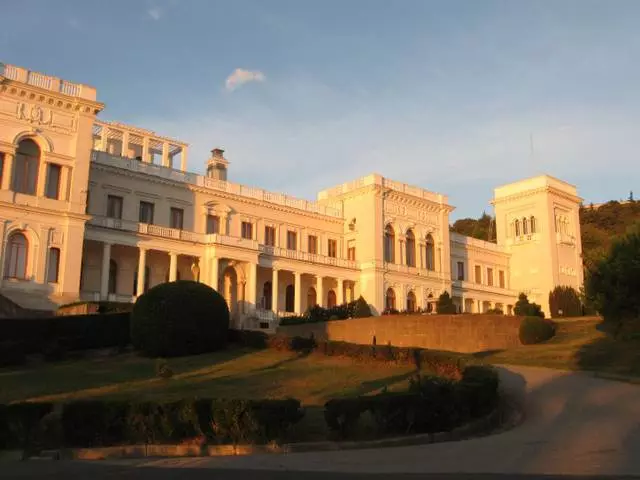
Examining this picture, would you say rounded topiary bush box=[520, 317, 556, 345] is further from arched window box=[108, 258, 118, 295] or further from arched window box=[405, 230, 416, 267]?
arched window box=[108, 258, 118, 295]

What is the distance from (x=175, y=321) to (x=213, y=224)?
23.9 metres

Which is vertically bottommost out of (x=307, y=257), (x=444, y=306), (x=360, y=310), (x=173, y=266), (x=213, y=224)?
(x=360, y=310)

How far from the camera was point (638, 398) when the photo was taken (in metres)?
18.1

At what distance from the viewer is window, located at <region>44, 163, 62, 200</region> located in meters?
39.7

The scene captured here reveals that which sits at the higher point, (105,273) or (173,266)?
(173,266)

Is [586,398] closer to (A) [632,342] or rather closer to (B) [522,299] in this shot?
(A) [632,342]

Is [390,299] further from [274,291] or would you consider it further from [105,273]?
[105,273]

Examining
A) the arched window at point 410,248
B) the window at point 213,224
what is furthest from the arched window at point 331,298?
the window at point 213,224

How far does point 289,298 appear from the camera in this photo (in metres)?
56.2

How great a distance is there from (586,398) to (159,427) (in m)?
11.8

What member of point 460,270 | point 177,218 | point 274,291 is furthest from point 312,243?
point 460,270

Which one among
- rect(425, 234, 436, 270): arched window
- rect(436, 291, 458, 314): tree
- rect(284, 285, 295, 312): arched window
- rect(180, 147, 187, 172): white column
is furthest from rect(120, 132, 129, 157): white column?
rect(436, 291, 458, 314): tree

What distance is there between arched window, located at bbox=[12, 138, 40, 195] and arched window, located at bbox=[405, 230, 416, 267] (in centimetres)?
3389

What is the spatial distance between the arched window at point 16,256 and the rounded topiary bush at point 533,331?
28.0 metres
